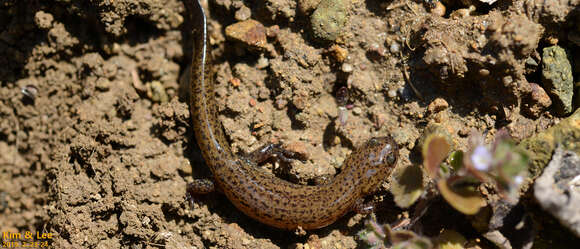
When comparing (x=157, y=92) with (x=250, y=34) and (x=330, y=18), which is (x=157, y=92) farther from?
(x=330, y=18)

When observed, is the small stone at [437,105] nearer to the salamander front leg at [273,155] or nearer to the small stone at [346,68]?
the small stone at [346,68]

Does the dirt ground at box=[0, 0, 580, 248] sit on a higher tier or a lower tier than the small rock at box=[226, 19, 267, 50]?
lower

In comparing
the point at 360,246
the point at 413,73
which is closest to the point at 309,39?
the point at 413,73

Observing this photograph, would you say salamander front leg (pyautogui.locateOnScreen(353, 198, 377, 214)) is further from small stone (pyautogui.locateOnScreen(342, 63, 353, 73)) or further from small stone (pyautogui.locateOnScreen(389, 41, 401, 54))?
small stone (pyautogui.locateOnScreen(389, 41, 401, 54))

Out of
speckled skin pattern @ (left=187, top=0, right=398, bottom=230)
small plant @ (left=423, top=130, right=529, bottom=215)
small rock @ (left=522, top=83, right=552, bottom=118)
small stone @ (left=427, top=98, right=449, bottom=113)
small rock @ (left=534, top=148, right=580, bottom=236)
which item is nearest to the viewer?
small plant @ (left=423, top=130, right=529, bottom=215)

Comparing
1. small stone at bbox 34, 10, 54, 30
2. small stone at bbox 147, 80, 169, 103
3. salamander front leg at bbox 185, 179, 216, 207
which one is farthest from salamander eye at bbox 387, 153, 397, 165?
small stone at bbox 34, 10, 54, 30
